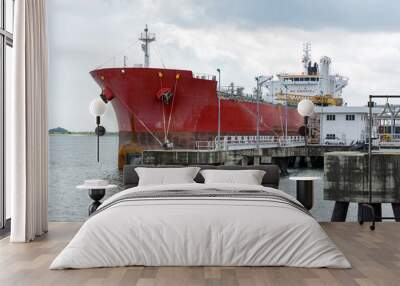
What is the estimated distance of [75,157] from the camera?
6215mm

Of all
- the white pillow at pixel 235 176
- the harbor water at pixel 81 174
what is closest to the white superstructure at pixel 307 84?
the harbor water at pixel 81 174

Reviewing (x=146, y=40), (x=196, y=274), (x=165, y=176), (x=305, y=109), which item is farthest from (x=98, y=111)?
(x=196, y=274)

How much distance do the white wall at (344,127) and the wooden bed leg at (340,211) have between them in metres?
0.75

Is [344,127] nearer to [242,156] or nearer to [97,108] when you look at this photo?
[242,156]

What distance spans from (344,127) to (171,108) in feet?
6.69

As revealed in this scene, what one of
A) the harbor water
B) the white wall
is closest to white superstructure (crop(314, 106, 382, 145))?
the white wall

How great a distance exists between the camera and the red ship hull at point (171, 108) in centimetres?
620

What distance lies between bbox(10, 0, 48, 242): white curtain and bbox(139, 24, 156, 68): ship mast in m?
1.76

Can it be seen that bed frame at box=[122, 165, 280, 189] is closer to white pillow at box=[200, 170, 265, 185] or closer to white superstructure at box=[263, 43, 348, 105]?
white pillow at box=[200, 170, 265, 185]

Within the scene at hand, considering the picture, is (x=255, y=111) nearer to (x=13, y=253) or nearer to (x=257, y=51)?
(x=257, y=51)

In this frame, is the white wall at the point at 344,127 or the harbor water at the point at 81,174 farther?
the white wall at the point at 344,127

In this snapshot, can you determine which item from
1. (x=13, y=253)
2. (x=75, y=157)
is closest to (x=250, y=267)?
(x=13, y=253)

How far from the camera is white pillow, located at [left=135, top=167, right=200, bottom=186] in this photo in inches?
192

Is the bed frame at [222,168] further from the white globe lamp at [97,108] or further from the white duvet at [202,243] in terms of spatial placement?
the white duvet at [202,243]
